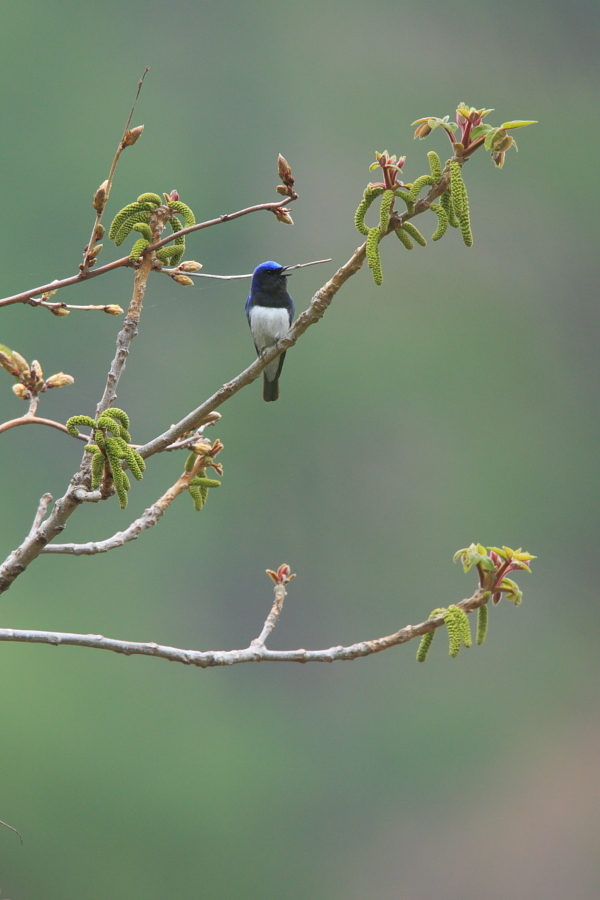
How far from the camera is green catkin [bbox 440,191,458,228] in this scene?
167cm

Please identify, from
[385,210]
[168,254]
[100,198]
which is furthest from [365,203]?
[100,198]

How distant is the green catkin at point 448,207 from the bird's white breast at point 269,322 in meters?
2.82

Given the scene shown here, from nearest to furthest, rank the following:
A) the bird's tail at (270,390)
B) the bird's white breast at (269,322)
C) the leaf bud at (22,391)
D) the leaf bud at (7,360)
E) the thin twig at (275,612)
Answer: the leaf bud at (7,360)
the leaf bud at (22,391)
the thin twig at (275,612)
the bird's white breast at (269,322)
the bird's tail at (270,390)

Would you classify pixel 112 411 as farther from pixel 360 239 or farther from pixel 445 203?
pixel 360 239

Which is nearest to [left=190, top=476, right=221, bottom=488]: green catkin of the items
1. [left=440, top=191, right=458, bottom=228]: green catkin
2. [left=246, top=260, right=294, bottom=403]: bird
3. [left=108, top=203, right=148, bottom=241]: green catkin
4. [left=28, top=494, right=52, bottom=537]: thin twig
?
[left=28, top=494, right=52, bottom=537]: thin twig

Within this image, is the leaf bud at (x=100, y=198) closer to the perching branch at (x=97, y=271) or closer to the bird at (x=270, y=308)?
the perching branch at (x=97, y=271)

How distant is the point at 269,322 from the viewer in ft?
14.9

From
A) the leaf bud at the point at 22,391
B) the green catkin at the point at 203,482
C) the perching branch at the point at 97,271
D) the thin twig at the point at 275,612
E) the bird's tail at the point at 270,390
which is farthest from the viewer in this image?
the bird's tail at the point at 270,390

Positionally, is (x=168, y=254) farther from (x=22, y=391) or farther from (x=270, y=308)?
(x=270, y=308)

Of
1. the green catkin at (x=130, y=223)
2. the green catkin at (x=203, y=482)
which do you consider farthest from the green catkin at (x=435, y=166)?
the green catkin at (x=203, y=482)

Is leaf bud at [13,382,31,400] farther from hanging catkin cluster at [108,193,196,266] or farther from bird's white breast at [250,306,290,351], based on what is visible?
bird's white breast at [250,306,290,351]

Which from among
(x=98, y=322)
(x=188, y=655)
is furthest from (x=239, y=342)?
(x=188, y=655)

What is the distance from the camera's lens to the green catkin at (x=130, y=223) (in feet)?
5.98

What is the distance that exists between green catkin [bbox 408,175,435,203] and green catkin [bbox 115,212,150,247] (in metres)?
0.54
